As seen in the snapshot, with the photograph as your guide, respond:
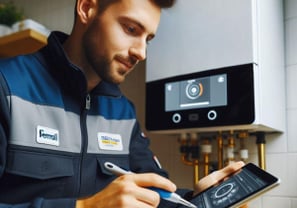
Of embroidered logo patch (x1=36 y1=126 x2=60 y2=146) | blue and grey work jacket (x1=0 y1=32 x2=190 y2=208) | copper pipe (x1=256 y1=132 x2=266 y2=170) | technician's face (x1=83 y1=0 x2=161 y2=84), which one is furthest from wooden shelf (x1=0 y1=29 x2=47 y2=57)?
copper pipe (x1=256 y1=132 x2=266 y2=170)

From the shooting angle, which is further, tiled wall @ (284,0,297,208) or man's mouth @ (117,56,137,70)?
tiled wall @ (284,0,297,208)

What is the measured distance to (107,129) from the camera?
1.10 m

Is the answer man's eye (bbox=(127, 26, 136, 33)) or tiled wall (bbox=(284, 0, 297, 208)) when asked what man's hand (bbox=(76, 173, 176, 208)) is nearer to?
man's eye (bbox=(127, 26, 136, 33))

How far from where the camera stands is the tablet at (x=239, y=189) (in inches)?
27.5

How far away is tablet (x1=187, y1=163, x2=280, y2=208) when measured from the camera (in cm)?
70

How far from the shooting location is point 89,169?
99 centimetres

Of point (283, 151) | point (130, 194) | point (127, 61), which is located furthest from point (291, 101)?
point (130, 194)

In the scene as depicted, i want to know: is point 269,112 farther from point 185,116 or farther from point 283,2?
point 283,2

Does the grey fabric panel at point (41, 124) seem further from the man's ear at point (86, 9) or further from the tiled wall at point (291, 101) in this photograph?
the tiled wall at point (291, 101)

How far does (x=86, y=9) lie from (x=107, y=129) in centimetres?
36

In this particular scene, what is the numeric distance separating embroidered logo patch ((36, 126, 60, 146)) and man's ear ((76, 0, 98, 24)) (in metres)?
0.33

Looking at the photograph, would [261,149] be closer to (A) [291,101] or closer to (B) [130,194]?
(A) [291,101]

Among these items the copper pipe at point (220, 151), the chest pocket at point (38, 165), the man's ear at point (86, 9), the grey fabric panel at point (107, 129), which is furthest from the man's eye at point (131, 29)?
the copper pipe at point (220, 151)

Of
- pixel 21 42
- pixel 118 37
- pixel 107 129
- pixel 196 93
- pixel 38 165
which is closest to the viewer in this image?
pixel 38 165
